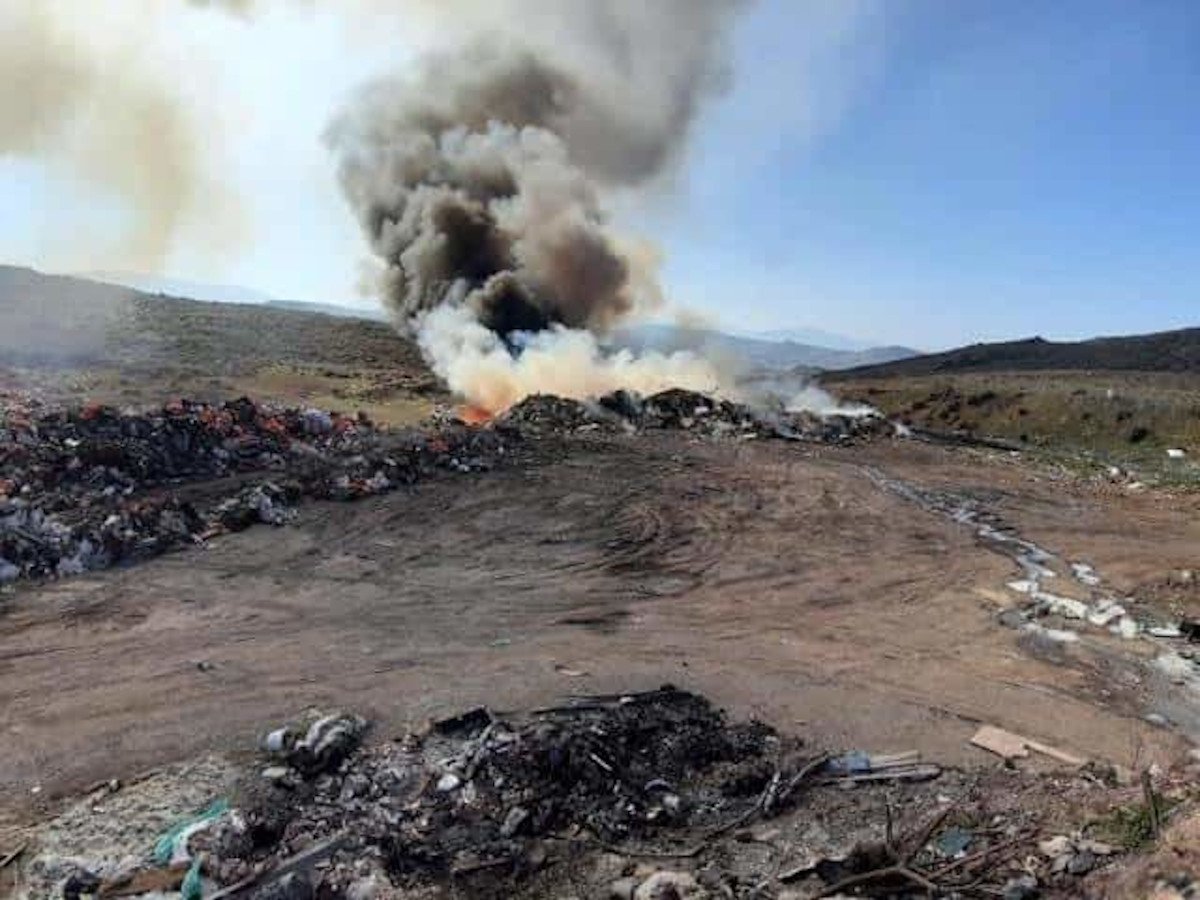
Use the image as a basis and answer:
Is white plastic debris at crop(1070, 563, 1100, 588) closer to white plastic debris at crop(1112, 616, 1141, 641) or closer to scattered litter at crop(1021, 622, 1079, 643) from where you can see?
white plastic debris at crop(1112, 616, 1141, 641)

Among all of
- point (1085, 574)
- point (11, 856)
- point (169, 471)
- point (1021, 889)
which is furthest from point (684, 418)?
point (11, 856)

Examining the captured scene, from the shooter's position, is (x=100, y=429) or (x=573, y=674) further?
(x=100, y=429)

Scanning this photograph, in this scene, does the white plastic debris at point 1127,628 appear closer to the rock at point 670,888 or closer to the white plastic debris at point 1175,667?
the white plastic debris at point 1175,667

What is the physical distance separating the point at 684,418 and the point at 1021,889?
908 inches

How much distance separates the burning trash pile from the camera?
542 inches

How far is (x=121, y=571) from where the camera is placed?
13.2m

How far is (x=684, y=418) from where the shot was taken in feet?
92.9

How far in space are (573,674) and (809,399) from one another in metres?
26.1

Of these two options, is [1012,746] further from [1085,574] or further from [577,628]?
[1085,574]

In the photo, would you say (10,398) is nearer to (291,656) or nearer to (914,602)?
(291,656)

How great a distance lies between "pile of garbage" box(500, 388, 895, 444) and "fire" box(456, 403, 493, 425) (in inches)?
59.2

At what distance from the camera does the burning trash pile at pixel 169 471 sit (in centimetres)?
1377

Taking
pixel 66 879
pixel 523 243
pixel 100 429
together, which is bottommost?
→ pixel 66 879

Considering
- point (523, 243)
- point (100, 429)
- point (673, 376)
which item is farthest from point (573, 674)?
point (523, 243)
